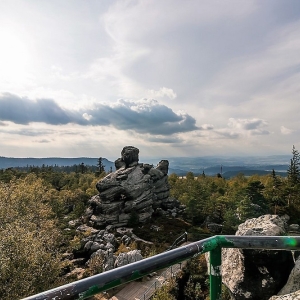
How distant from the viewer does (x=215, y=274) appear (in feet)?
6.84

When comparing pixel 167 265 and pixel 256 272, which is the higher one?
pixel 167 265

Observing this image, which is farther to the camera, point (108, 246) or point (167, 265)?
point (108, 246)

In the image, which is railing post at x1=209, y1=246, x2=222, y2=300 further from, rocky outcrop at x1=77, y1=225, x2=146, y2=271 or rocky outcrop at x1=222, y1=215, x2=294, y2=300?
rocky outcrop at x1=77, y1=225, x2=146, y2=271

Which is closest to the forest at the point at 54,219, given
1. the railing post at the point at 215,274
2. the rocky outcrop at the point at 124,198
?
the rocky outcrop at the point at 124,198

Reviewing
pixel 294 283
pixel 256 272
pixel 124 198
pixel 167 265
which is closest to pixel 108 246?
pixel 124 198

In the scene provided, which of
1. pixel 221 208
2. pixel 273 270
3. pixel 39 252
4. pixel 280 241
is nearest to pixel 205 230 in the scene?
pixel 221 208

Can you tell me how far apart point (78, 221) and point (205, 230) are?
75.9 feet

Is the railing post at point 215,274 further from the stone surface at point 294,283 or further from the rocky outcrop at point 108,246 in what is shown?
the rocky outcrop at point 108,246

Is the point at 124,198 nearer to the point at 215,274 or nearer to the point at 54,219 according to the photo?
the point at 54,219

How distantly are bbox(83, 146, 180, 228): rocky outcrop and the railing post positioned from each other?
4211 cm

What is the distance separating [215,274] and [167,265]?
542 mm

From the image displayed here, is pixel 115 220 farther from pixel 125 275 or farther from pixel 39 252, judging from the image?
pixel 125 275

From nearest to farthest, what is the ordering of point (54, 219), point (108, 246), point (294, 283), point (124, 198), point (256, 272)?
point (294, 283) < point (256, 272) < point (108, 246) < point (54, 219) < point (124, 198)

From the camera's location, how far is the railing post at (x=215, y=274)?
6.81 ft
